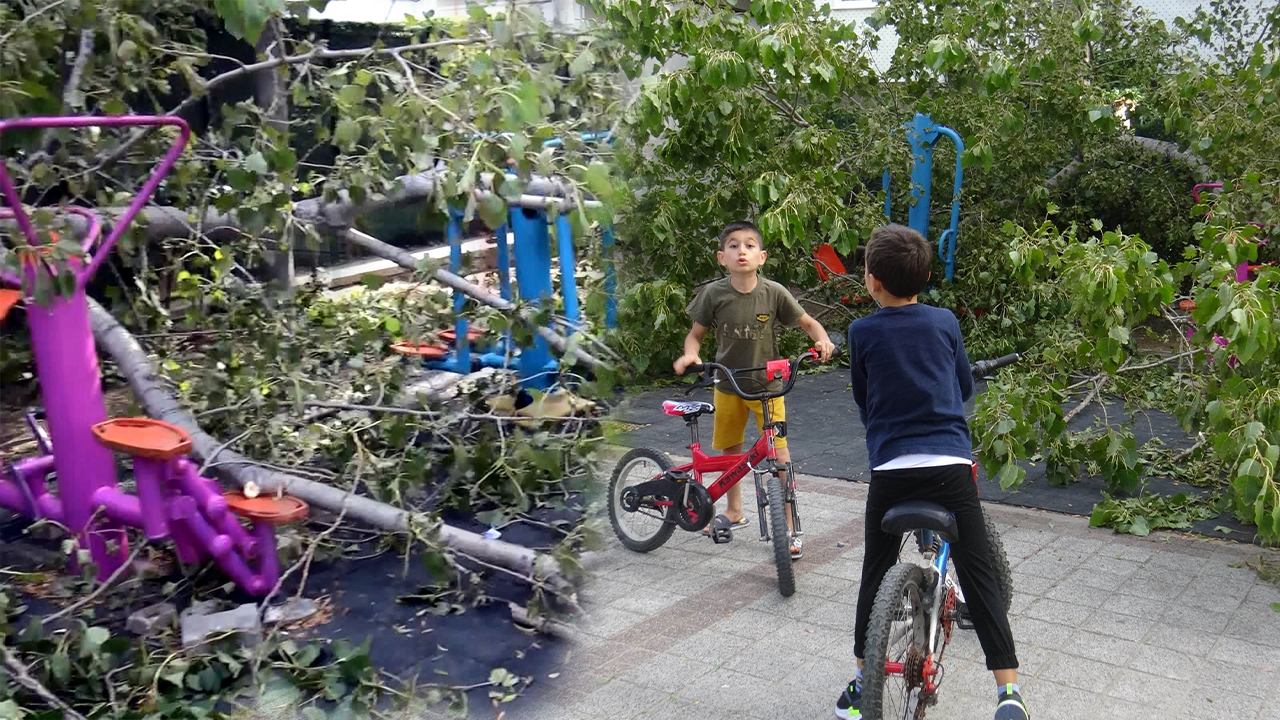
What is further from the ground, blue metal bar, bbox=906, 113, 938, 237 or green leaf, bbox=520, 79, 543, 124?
green leaf, bbox=520, 79, 543, 124

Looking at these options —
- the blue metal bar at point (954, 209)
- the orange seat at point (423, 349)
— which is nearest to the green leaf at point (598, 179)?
the orange seat at point (423, 349)

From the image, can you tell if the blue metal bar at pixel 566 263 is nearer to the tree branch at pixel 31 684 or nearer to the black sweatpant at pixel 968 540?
the black sweatpant at pixel 968 540

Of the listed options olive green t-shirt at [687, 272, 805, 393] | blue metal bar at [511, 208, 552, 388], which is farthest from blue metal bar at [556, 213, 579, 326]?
olive green t-shirt at [687, 272, 805, 393]

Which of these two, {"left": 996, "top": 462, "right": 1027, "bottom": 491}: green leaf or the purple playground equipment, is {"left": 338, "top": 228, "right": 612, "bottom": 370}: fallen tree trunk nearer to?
the purple playground equipment

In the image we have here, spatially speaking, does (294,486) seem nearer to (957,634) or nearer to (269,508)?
(269,508)

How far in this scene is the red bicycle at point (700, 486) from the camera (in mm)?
4141

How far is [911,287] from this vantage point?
3.07 meters

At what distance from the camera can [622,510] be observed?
4.72 meters

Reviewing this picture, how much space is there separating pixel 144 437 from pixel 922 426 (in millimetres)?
2334

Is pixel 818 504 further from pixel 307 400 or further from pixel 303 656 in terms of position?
pixel 303 656

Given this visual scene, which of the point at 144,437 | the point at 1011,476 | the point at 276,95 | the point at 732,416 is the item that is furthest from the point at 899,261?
the point at 276,95

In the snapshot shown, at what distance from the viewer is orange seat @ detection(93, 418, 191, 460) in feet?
11.0

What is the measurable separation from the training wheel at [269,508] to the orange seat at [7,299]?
96 cm

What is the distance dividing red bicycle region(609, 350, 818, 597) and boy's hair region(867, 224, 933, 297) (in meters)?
0.88
